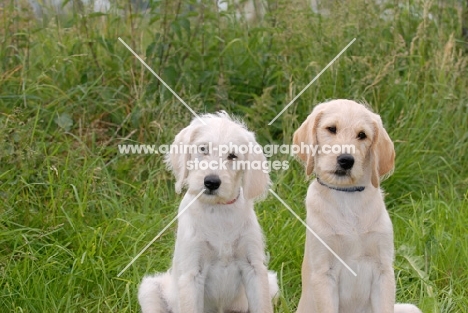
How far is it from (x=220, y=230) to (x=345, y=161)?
2.67 feet

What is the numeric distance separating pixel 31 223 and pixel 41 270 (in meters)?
0.50

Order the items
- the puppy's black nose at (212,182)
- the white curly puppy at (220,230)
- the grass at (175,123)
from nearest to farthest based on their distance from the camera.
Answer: the puppy's black nose at (212,182)
the white curly puppy at (220,230)
the grass at (175,123)

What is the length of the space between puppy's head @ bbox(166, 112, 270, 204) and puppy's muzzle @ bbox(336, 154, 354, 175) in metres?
0.52

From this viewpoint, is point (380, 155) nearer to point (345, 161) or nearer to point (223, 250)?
point (345, 161)

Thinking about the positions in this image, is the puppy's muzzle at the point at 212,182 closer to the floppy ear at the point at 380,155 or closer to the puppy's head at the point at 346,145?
the puppy's head at the point at 346,145

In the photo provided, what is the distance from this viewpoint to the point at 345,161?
4516 mm

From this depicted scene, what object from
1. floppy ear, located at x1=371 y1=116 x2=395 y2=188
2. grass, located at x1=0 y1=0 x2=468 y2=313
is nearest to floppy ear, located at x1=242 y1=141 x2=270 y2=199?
floppy ear, located at x1=371 y1=116 x2=395 y2=188

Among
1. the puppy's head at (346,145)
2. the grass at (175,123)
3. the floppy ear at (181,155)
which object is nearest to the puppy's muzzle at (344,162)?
the puppy's head at (346,145)

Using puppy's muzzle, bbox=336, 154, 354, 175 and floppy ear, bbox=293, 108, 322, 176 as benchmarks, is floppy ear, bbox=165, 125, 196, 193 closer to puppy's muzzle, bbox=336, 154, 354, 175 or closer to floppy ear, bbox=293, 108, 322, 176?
floppy ear, bbox=293, 108, 322, 176

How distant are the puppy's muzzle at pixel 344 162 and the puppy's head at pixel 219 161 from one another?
1.72 ft

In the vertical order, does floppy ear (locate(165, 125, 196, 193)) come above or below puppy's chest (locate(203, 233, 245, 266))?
above

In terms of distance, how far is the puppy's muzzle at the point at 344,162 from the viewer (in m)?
4.51

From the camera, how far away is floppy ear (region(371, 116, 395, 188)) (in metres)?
4.62

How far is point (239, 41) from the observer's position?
7941mm
